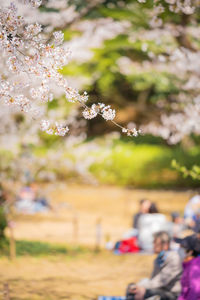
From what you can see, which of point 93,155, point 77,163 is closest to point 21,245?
point 77,163

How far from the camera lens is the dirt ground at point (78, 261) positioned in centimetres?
615

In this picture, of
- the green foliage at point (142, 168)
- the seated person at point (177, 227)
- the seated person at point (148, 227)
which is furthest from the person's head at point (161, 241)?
the green foliage at point (142, 168)

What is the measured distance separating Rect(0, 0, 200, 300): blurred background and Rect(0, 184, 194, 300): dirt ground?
2cm

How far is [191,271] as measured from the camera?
15.5 ft

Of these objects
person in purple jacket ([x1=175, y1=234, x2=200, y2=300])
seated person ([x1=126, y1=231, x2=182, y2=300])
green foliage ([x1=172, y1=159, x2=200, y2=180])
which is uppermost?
green foliage ([x1=172, y1=159, x2=200, y2=180])

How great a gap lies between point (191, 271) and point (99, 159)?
39.7 ft

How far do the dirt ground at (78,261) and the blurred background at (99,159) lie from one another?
24mm

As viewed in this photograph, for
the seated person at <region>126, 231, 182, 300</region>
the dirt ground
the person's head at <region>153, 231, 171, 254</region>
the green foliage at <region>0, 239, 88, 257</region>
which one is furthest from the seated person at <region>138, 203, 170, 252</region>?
the seated person at <region>126, 231, 182, 300</region>

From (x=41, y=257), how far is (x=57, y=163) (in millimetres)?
6241

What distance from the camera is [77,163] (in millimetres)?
15719

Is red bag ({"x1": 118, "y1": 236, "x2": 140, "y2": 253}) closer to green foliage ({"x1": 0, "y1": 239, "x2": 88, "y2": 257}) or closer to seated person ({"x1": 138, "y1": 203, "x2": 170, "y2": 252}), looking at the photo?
seated person ({"x1": 138, "y1": 203, "x2": 170, "y2": 252})

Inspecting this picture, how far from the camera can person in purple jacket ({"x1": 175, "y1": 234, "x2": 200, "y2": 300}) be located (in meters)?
4.71

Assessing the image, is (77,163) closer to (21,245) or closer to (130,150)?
(130,150)

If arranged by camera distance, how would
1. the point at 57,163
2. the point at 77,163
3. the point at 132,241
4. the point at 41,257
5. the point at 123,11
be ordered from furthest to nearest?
the point at 77,163, the point at 57,163, the point at 123,11, the point at 132,241, the point at 41,257
